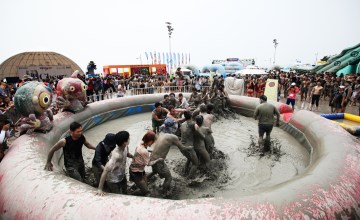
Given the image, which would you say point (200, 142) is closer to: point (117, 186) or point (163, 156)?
point (163, 156)

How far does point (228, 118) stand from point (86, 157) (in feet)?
21.8

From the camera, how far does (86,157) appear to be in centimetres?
634

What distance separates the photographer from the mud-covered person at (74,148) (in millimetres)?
3971

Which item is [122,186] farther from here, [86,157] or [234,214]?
[86,157]

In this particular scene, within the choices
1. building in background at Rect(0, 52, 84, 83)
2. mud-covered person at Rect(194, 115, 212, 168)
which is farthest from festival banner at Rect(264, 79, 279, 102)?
building in background at Rect(0, 52, 84, 83)

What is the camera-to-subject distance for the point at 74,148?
13.8 ft

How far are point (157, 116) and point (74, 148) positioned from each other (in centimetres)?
374

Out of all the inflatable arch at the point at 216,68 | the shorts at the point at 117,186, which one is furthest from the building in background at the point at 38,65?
the shorts at the point at 117,186

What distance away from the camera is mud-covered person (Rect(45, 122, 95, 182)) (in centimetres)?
397

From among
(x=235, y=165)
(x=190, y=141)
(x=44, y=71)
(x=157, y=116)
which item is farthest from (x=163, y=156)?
(x=44, y=71)

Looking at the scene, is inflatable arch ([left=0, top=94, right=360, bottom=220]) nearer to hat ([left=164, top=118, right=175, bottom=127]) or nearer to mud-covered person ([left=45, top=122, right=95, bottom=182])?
mud-covered person ([left=45, top=122, right=95, bottom=182])

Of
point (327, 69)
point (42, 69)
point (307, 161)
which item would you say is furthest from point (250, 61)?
point (307, 161)

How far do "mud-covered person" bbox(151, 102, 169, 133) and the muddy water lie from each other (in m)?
0.83

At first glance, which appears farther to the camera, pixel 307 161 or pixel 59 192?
pixel 307 161
